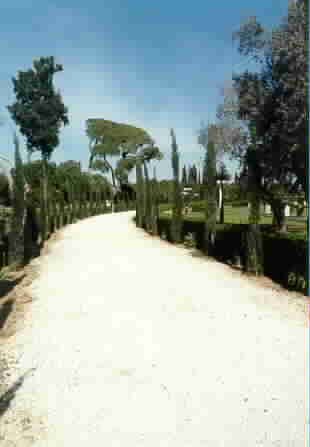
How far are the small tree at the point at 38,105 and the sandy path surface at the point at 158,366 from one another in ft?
94.3

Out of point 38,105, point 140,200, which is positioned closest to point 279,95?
point 140,200

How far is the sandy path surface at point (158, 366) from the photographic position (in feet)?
9.29

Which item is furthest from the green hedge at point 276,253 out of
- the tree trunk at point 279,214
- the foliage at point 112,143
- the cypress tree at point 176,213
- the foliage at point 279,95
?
the foliage at point 112,143

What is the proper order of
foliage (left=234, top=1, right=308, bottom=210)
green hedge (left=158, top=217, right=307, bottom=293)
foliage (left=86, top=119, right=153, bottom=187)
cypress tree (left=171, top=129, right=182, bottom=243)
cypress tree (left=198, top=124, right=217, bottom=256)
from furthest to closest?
foliage (left=86, top=119, right=153, bottom=187) < cypress tree (left=171, top=129, right=182, bottom=243) < cypress tree (left=198, top=124, right=217, bottom=256) < foliage (left=234, top=1, right=308, bottom=210) < green hedge (left=158, top=217, right=307, bottom=293)

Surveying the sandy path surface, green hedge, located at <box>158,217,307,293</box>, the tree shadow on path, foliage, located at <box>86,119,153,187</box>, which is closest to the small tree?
foliage, located at <box>86,119,153,187</box>

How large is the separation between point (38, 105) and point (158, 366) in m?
34.0

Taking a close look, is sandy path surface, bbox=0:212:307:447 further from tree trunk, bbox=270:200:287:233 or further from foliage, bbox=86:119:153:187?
foliage, bbox=86:119:153:187

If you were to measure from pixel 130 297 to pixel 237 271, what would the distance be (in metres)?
3.97

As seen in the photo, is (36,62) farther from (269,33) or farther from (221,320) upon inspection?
(221,320)

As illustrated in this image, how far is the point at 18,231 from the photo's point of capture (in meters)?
10.9

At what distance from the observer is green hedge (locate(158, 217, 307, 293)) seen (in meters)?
7.34

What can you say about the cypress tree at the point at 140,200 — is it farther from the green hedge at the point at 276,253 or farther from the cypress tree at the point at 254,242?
the cypress tree at the point at 254,242

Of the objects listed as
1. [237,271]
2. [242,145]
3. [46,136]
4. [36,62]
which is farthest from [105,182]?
[237,271]

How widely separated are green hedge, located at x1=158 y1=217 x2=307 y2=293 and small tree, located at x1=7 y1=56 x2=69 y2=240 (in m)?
25.8
